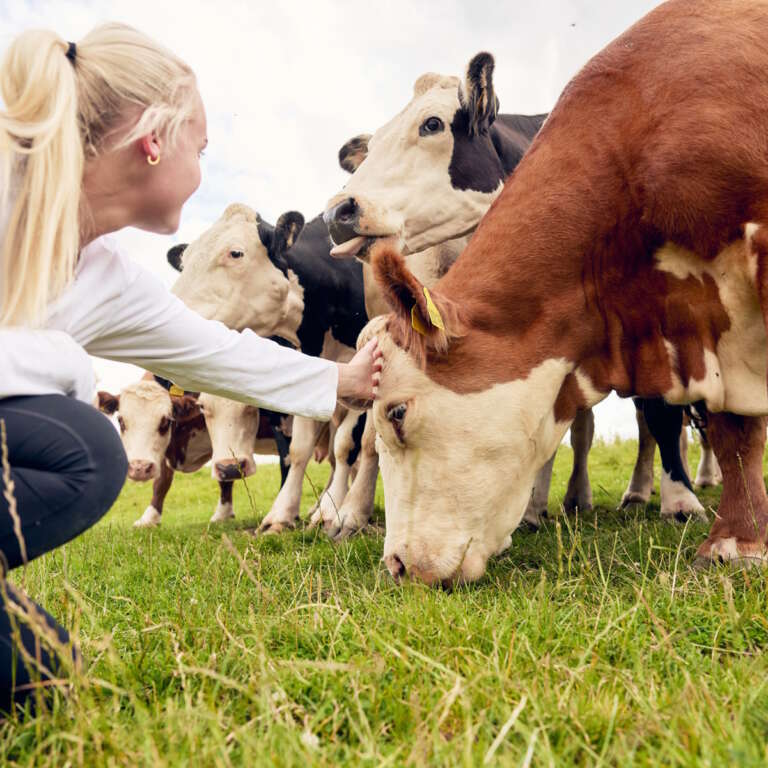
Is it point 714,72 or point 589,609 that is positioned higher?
point 714,72

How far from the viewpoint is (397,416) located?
11.4 ft

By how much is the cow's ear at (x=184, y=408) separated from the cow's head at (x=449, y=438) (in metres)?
A: 7.25

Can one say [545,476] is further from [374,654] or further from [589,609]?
[374,654]

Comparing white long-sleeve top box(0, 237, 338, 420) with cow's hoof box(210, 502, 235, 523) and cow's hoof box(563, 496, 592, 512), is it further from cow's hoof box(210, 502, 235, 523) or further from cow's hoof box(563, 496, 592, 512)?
cow's hoof box(210, 502, 235, 523)

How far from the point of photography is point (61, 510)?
1998 millimetres

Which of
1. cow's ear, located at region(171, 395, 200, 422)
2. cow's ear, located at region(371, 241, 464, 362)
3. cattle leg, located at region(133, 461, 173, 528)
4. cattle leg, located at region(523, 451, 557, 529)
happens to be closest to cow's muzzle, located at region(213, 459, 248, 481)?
cow's ear, located at region(171, 395, 200, 422)

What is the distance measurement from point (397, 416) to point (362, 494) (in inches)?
105

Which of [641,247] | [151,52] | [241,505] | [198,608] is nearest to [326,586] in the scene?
[198,608]

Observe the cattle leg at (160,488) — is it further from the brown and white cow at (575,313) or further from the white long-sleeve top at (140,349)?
the white long-sleeve top at (140,349)

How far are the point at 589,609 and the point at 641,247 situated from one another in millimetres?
1484

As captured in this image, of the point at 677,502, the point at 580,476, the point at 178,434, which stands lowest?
the point at 178,434

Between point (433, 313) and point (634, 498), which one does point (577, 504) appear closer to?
point (634, 498)

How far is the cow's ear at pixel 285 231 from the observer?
22.5ft

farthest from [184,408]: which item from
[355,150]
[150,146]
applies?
[150,146]
